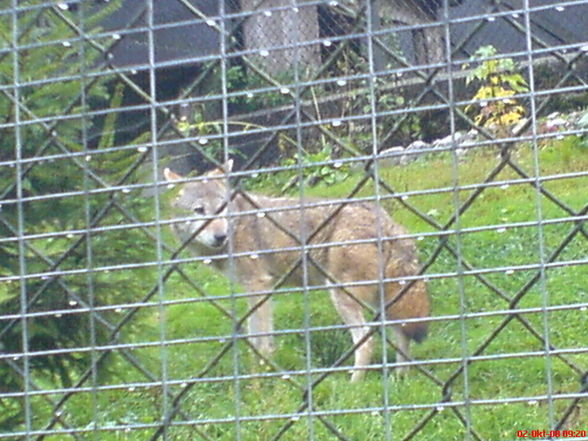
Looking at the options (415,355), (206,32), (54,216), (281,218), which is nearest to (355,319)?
(415,355)

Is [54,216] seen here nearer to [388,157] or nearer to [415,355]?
[388,157]

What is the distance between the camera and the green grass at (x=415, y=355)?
2891 millimetres

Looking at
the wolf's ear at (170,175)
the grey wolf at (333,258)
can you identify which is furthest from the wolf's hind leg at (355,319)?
the wolf's ear at (170,175)

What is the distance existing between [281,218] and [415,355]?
125 centimetres

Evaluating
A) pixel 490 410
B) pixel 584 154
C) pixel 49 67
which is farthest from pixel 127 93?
pixel 584 154

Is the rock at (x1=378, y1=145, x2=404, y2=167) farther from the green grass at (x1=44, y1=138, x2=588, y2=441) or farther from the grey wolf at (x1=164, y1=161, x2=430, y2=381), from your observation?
the grey wolf at (x1=164, y1=161, x2=430, y2=381)

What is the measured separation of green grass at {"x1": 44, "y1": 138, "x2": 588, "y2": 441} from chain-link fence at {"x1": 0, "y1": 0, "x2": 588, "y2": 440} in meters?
0.01

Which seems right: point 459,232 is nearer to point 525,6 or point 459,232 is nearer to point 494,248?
point 525,6

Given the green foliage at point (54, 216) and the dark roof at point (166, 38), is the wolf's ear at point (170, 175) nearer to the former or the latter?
the dark roof at point (166, 38)

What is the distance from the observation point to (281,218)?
9.58 ft

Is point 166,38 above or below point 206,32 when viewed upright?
above

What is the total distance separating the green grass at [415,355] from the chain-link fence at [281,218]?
0.04 ft

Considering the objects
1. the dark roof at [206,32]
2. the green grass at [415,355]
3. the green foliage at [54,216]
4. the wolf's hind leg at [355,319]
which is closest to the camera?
the green foliage at [54,216]
